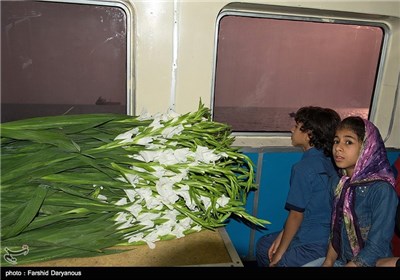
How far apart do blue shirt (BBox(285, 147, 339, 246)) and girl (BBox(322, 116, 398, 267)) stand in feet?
0.61

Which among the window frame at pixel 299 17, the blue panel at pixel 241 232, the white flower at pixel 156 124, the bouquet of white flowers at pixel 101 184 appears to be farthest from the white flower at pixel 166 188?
the blue panel at pixel 241 232

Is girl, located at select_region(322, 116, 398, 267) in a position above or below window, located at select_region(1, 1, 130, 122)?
below

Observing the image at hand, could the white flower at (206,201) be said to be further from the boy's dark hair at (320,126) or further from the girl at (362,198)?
the boy's dark hair at (320,126)

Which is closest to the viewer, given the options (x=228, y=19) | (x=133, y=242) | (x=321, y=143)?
(x=133, y=242)

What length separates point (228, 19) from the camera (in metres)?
2.13

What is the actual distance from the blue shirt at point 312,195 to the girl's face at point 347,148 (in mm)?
248

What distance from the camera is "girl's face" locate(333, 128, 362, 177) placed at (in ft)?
5.20

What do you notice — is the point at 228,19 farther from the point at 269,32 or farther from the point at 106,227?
the point at 106,227

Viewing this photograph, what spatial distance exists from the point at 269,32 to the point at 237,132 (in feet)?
2.81

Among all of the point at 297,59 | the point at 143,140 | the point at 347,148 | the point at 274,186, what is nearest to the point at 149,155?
the point at 143,140

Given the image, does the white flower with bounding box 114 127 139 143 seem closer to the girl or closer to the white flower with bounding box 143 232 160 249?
the white flower with bounding box 143 232 160 249

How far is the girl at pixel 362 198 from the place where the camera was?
4.83ft

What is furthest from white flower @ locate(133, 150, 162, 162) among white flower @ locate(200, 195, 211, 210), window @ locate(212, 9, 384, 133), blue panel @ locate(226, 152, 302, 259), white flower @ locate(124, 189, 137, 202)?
blue panel @ locate(226, 152, 302, 259)

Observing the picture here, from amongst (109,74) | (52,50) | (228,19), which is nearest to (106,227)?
(109,74)
